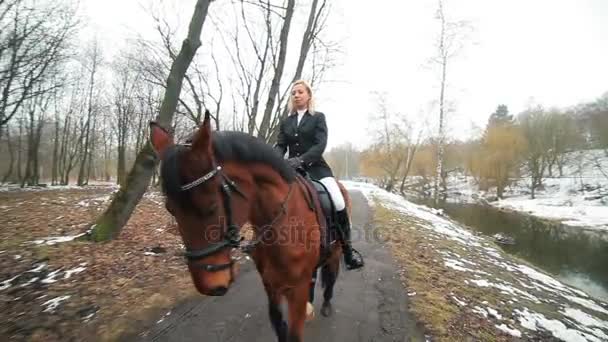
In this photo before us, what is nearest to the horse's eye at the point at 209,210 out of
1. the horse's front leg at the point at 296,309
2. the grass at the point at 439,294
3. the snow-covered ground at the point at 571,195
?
the horse's front leg at the point at 296,309

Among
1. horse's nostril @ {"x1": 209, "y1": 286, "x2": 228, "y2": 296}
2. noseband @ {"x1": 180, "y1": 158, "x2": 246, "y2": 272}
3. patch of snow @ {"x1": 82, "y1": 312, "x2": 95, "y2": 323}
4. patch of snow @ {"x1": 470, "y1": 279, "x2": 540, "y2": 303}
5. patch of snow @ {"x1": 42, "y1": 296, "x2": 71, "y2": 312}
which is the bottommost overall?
patch of snow @ {"x1": 470, "y1": 279, "x2": 540, "y2": 303}

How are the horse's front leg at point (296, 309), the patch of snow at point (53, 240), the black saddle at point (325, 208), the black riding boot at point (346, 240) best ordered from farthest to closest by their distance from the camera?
the patch of snow at point (53, 240)
the black riding boot at point (346, 240)
the black saddle at point (325, 208)
the horse's front leg at point (296, 309)

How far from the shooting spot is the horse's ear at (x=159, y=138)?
1.98 metres

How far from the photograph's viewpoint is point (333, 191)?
353 centimetres

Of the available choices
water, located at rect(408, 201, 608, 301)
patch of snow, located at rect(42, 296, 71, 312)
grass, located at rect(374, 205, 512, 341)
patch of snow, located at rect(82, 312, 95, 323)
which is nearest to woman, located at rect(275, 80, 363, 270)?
grass, located at rect(374, 205, 512, 341)

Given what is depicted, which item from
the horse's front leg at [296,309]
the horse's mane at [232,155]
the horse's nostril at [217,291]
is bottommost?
the horse's front leg at [296,309]

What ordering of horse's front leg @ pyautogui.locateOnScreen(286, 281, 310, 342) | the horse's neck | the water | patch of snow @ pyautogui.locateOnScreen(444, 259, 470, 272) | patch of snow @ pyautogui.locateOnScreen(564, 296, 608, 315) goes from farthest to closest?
1. the water
2. patch of snow @ pyautogui.locateOnScreen(444, 259, 470, 272)
3. patch of snow @ pyautogui.locateOnScreen(564, 296, 608, 315)
4. horse's front leg @ pyautogui.locateOnScreen(286, 281, 310, 342)
5. the horse's neck

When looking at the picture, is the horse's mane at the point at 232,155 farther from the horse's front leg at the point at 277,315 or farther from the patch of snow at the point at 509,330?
the patch of snow at the point at 509,330

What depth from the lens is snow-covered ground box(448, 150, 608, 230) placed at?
26.1 metres

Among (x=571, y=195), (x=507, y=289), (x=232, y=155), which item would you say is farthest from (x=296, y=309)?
(x=571, y=195)

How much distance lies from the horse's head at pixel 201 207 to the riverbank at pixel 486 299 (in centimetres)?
378

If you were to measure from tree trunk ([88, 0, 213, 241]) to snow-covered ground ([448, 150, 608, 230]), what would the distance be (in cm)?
2983

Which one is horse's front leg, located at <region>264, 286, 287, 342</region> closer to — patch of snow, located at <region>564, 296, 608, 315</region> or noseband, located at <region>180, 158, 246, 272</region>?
noseband, located at <region>180, 158, 246, 272</region>

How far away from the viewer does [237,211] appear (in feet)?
6.71
